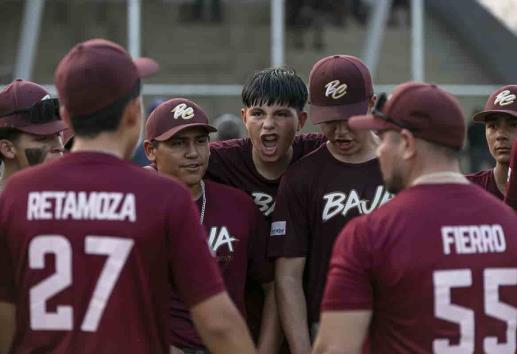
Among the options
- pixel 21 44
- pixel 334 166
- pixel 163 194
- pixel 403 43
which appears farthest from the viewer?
pixel 403 43

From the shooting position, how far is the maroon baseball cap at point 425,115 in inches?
169

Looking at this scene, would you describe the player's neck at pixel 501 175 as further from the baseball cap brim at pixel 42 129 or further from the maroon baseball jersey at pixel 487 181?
the baseball cap brim at pixel 42 129

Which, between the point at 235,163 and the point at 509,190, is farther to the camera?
the point at 235,163

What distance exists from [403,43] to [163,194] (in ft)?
47.2

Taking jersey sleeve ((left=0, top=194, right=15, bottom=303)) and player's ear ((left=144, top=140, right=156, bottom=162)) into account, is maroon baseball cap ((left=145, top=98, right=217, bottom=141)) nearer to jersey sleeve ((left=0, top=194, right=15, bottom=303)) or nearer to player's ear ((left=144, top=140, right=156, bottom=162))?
player's ear ((left=144, top=140, right=156, bottom=162))

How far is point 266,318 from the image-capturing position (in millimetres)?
6000

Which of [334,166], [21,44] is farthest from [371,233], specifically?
[21,44]

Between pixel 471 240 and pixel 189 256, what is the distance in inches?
40.0

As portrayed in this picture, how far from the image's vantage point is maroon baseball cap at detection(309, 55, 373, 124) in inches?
229

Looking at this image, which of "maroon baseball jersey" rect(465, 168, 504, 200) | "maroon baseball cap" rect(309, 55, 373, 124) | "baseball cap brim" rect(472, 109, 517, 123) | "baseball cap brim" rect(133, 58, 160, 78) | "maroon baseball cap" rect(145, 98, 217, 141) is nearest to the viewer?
"baseball cap brim" rect(133, 58, 160, 78)

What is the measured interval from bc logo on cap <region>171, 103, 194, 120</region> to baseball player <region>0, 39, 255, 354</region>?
171cm

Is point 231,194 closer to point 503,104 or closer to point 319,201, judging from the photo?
point 319,201

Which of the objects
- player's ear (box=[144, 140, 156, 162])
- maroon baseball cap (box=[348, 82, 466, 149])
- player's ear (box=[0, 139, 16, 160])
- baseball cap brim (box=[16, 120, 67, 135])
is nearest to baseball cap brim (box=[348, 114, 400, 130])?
maroon baseball cap (box=[348, 82, 466, 149])

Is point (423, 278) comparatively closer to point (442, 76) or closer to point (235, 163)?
point (235, 163)
